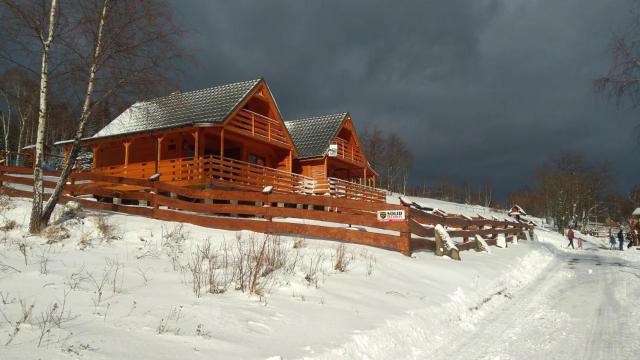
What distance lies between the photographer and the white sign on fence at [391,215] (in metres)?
9.19

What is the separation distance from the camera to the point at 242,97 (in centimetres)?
2038

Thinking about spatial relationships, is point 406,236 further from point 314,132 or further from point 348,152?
point 348,152

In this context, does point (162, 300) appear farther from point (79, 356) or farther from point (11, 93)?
point (11, 93)

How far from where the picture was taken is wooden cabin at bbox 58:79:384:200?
734 inches

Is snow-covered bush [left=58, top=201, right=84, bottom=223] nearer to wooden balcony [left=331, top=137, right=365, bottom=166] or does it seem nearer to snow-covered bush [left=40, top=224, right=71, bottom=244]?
snow-covered bush [left=40, top=224, right=71, bottom=244]

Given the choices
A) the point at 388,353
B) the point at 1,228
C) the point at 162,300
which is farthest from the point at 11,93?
the point at 388,353

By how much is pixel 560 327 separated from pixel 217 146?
66.3 ft

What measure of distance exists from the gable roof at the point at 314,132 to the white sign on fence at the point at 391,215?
17261 mm

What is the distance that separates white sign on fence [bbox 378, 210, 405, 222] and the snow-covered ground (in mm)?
760

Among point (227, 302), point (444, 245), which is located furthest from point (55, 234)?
point (444, 245)

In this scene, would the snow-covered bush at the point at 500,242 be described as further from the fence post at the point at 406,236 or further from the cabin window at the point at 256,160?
the cabin window at the point at 256,160

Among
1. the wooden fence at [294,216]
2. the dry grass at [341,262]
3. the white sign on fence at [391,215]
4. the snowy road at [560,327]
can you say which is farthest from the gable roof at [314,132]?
the snowy road at [560,327]

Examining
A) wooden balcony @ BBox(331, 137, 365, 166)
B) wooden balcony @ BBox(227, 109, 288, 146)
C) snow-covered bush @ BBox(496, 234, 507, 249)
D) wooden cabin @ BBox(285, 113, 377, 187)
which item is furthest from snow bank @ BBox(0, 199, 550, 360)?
wooden balcony @ BBox(331, 137, 365, 166)

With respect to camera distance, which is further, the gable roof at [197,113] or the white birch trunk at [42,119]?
the gable roof at [197,113]
